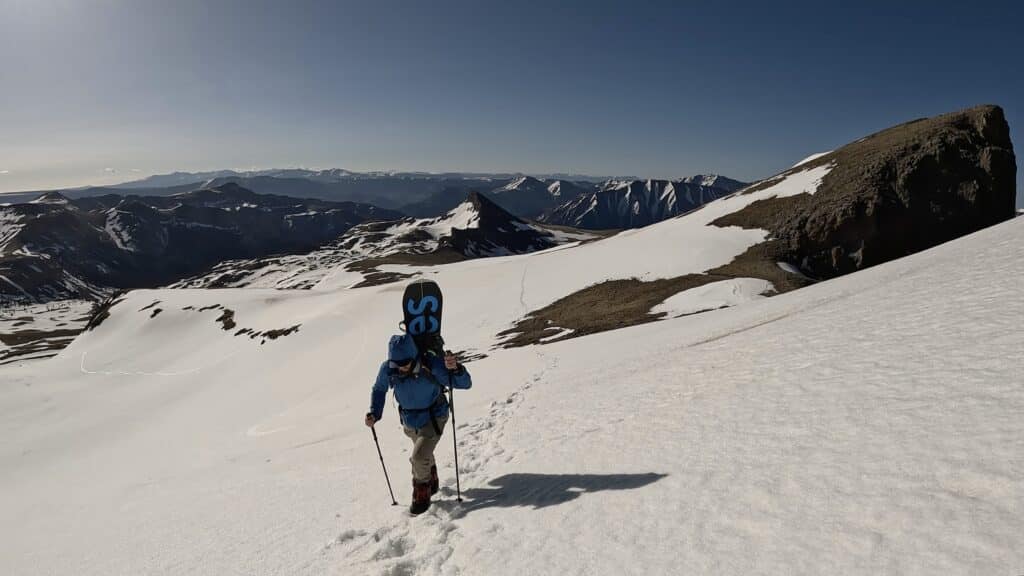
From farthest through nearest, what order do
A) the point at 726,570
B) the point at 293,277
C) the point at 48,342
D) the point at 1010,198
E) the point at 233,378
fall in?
the point at 293,277 < the point at 48,342 < the point at 1010,198 < the point at 233,378 < the point at 726,570

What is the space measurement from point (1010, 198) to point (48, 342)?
23285 cm

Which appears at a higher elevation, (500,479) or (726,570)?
(726,570)

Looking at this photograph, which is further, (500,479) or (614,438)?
(614,438)

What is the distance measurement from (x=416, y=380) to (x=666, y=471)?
447 cm

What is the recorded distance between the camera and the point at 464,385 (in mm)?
8070

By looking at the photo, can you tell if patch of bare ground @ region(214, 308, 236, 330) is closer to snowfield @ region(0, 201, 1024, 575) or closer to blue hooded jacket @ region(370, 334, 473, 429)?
snowfield @ region(0, 201, 1024, 575)

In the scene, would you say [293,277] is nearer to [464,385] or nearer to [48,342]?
[48,342]

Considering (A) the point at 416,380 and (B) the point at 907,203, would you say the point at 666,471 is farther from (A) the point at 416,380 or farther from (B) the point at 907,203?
(B) the point at 907,203

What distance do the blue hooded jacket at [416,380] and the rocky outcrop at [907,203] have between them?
4417 cm

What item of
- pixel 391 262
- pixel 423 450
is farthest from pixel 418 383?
pixel 391 262

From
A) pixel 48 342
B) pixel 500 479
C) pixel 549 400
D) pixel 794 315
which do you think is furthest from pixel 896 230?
pixel 48 342

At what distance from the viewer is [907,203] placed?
146 feet

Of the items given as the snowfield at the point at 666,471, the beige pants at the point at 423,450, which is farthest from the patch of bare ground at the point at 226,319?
the beige pants at the point at 423,450

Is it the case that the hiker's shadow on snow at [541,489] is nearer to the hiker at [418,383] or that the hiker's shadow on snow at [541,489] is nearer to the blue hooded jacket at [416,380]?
the hiker at [418,383]
